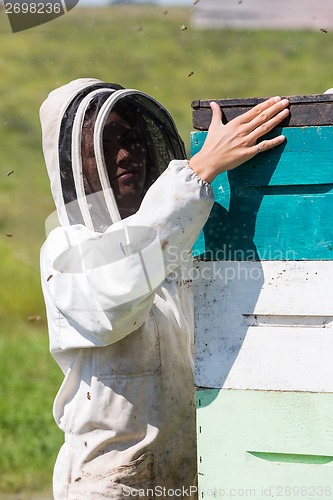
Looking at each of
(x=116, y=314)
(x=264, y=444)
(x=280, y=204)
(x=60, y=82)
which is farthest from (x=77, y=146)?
(x=60, y=82)

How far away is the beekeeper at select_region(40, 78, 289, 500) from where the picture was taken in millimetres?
2344

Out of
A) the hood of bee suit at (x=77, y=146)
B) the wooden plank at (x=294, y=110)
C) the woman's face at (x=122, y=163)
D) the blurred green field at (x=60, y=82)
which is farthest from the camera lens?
the blurred green field at (x=60, y=82)

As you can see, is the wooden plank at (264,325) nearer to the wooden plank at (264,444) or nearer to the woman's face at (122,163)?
the wooden plank at (264,444)

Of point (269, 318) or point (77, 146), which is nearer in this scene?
point (269, 318)

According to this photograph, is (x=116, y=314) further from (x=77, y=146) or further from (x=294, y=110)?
(x=294, y=110)

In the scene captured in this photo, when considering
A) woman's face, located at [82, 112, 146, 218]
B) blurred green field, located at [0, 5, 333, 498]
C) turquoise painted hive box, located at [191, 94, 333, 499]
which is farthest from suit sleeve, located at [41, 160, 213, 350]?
blurred green field, located at [0, 5, 333, 498]

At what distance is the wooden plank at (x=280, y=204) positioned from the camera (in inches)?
90.2

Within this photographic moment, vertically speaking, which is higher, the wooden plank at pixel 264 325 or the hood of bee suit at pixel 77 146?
the hood of bee suit at pixel 77 146

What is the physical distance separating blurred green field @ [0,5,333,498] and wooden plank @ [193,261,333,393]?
13.1ft

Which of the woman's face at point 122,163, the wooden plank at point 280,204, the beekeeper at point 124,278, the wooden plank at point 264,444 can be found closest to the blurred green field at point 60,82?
the beekeeper at point 124,278

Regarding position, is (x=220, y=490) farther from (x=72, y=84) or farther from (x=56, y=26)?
(x=56, y=26)

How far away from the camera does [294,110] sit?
2322mm

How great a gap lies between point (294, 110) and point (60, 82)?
75.1 feet

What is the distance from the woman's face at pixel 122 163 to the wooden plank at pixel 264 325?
457 millimetres
